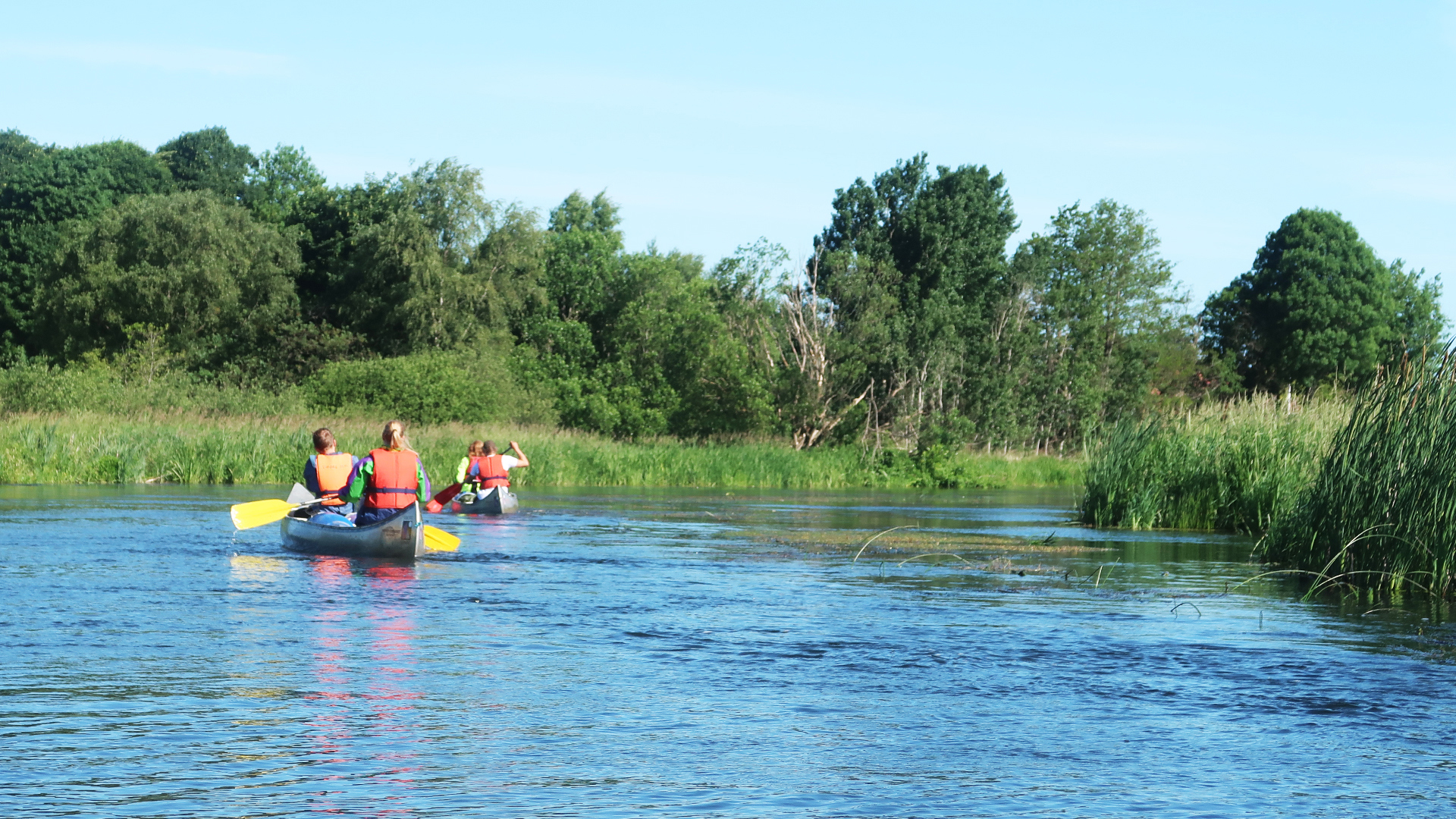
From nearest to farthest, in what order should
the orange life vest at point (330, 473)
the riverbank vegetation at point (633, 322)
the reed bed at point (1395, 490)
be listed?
the reed bed at point (1395, 490) < the orange life vest at point (330, 473) < the riverbank vegetation at point (633, 322)

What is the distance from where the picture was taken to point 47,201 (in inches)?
2318

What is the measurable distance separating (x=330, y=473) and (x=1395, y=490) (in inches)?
410

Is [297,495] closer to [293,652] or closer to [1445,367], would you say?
[293,652]

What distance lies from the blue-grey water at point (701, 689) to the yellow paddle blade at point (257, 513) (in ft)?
4.31

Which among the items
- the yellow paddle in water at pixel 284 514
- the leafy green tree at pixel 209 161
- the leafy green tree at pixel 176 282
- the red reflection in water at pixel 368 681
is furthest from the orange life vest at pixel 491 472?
the leafy green tree at pixel 209 161

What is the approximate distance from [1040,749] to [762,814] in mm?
1709

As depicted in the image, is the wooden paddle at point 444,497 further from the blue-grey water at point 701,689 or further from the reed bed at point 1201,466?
the reed bed at point 1201,466

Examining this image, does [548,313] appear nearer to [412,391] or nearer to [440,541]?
[412,391]

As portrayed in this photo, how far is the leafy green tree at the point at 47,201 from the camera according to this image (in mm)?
58188

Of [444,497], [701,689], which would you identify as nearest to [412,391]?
[444,497]

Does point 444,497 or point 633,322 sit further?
point 633,322

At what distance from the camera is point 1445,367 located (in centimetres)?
1212

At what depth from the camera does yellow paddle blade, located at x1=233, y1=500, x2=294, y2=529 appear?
55.7 ft

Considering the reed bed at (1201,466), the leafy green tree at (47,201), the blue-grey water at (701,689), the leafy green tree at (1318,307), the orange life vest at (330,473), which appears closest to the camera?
the blue-grey water at (701,689)
